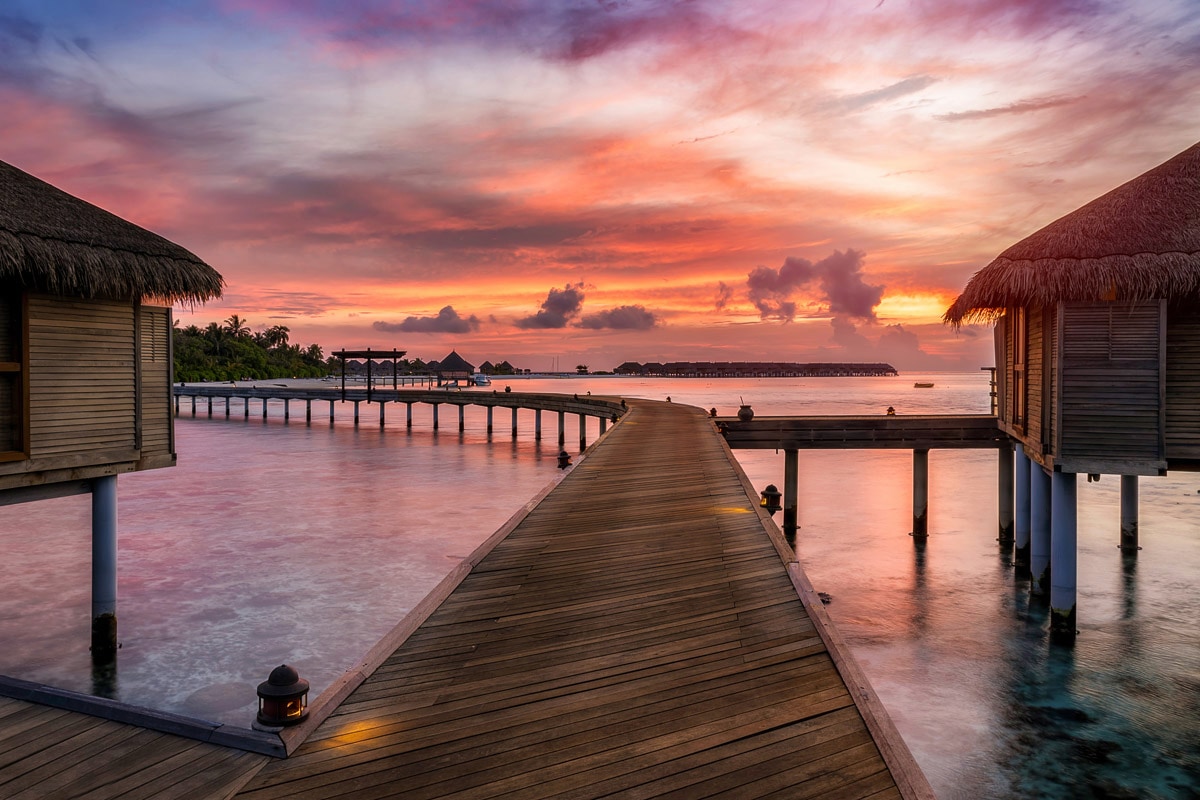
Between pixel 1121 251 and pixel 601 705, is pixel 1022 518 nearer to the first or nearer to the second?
pixel 1121 251

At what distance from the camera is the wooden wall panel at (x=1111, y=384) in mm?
10773

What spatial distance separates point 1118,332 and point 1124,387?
809mm

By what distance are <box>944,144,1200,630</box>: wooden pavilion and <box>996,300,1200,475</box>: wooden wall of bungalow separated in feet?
0.05

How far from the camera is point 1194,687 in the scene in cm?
1043

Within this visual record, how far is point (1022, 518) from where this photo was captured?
17.0m

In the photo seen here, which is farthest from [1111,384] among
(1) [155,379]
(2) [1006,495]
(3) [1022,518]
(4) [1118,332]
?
(1) [155,379]

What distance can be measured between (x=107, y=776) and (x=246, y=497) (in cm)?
2606

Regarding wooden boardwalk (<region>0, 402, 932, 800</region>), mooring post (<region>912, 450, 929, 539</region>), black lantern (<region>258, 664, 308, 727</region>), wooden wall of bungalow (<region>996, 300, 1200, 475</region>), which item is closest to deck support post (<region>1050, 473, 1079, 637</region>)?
wooden wall of bungalow (<region>996, 300, 1200, 475</region>)

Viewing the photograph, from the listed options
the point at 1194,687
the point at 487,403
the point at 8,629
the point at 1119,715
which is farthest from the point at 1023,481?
the point at 487,403

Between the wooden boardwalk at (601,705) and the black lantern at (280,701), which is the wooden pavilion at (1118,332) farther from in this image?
the black lantern at (280,701)

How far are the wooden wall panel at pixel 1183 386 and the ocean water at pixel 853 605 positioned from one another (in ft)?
11.1

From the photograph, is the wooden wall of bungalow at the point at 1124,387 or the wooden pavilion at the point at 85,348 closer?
the wooden pavilion at the point at 85,348

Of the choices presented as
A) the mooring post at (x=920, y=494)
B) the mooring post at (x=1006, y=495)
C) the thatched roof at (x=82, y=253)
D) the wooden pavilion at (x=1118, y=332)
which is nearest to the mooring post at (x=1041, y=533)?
the wooden pavilion at (x=1118, y=332)

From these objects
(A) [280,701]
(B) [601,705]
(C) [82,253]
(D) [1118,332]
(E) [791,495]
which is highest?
(C) [82,253]
